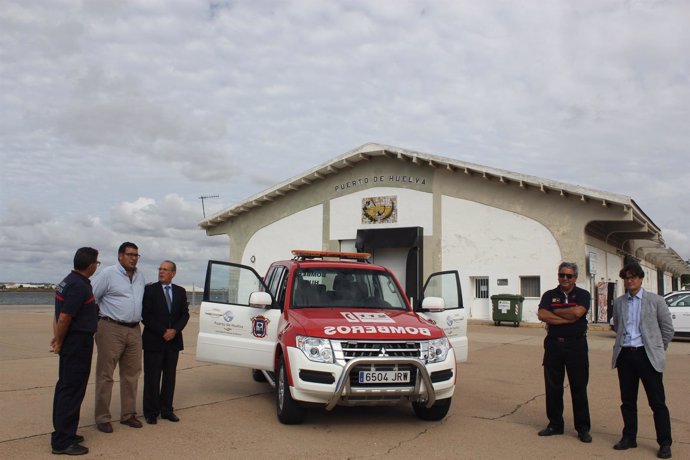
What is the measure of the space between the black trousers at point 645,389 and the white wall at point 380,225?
21.9m

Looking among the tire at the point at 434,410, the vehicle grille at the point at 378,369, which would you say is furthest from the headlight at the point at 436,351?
the tire at the point at 434,410

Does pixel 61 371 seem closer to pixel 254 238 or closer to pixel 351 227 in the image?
pixel 351 227

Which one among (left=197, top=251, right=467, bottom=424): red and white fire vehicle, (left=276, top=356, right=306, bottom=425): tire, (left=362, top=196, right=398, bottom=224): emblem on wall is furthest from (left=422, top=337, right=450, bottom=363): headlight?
(left=362, top=196, right=398, bottom=224): emblem on wall

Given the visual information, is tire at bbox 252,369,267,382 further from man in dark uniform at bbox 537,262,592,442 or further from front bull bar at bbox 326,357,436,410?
man in dark uniform at bbox 537,262,592,442

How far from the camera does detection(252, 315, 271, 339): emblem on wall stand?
7930 millimetres

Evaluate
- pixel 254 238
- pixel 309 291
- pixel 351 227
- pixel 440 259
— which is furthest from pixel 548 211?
pixel 309 291

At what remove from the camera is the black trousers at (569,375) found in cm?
660

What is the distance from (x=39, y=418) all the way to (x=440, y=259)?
2210cm

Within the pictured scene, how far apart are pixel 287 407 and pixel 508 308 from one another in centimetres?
1911

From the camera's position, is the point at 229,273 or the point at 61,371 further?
the point at 229,273

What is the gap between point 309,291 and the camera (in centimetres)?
815

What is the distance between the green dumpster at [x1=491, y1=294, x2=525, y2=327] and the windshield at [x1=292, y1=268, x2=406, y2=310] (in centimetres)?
1705

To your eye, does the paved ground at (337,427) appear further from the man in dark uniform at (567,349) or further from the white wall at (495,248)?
the white wall at (495,248)

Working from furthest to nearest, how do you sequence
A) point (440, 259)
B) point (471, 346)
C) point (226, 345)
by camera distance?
point (440, 259)
point (471, 346)
point (226, 345)
